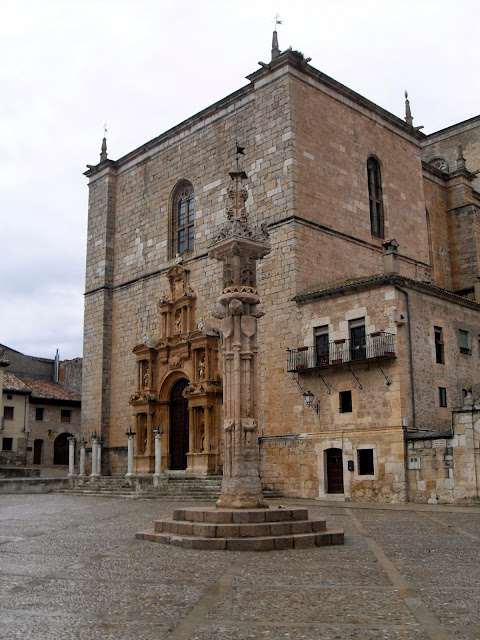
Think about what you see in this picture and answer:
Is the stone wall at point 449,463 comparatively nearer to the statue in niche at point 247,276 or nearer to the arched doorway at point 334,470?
the arched doorway at point 334,470

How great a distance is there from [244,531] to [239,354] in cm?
316

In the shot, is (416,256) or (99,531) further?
(416,256)

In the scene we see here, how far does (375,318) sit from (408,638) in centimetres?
1687

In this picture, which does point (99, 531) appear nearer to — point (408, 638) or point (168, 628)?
point (168, 628)

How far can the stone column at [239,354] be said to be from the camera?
12016 mm

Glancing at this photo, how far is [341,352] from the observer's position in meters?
22.3

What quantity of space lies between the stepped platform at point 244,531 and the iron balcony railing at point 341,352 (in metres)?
10.4

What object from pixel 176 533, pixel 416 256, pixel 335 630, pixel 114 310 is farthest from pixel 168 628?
pixel 114 310

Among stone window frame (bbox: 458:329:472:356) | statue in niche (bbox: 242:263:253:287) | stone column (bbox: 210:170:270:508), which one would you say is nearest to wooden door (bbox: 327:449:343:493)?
stone window frame (bbox: 458:329:472:356)

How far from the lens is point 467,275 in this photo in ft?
105

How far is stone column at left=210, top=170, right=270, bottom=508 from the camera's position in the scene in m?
12.0

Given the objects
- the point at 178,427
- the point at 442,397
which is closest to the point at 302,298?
the point at 442,397

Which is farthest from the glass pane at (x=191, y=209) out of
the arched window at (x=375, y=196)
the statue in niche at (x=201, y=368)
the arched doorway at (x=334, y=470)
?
the arched doorway at (x=334, y=470)

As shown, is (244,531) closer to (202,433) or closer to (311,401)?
(311,401)
